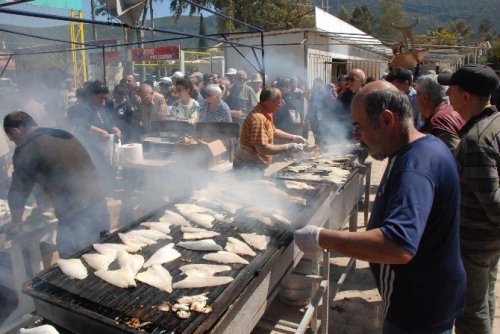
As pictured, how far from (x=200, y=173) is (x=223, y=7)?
95.3 ft

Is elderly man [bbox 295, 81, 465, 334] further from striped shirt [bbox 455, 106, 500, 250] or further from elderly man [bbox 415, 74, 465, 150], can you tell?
elderly man [bbox 415, 74, 465, 150]

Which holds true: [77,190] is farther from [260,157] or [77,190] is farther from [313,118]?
[313,118]

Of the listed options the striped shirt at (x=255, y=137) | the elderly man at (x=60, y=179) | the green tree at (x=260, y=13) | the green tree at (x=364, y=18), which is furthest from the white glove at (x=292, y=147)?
the green tree at (x=364, y=18)

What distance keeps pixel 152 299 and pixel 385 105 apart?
1533mm

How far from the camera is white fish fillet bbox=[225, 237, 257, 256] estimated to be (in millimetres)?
2569

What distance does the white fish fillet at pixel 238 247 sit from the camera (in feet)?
8.43

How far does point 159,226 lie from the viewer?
2955 millimetres

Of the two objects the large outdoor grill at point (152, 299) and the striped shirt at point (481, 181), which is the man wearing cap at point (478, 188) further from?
the large outdoor grill at point (152, 299)

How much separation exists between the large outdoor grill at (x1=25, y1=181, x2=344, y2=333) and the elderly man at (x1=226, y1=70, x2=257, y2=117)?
677cm

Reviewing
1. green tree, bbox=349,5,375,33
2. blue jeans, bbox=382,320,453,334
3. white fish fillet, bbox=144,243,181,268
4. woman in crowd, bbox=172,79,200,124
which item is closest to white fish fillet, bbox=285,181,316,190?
white fish fillet, bbox=144,243,181,268

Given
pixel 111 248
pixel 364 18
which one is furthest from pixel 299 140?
pixel 364 18

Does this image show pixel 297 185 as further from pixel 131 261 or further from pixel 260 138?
pixel 131 261

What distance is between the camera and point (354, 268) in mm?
5000

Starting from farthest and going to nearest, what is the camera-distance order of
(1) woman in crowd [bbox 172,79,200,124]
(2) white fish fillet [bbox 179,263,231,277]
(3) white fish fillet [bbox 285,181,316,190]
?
(1) woman in crowd [bbox 172,79,200,124]
(3) white fish fillet [bbox 285,181,316,190]
(2) white fish fillet [bbox 179,263,231,277]
